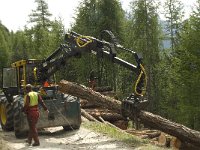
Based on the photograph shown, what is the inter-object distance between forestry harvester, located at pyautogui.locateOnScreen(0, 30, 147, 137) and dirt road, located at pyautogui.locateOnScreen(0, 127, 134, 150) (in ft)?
1.38

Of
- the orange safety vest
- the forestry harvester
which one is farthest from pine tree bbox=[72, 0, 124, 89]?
the orange safety vest

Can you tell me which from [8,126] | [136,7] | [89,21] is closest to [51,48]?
[89,21]

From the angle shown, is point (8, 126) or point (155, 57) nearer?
point (8, 126)

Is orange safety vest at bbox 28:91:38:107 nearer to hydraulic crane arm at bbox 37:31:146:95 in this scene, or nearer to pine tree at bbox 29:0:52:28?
hydraulic crane arm at bbox 37:31:146:95

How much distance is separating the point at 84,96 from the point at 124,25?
19325 millimetres

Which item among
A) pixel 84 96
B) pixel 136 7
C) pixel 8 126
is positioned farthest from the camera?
pixel 136 7

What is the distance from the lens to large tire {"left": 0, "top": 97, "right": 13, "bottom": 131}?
16.0 metres

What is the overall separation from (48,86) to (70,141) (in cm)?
275

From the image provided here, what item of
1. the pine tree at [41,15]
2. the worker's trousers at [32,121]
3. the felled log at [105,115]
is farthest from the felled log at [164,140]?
the pine tree at [41,15]

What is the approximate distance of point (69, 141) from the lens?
1475cm

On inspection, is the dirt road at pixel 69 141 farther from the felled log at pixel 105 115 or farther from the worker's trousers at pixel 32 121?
the felled log at pixel 105 115

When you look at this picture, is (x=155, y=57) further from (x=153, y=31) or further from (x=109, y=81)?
(x=109, y=81)

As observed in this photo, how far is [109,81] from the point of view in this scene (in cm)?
3994

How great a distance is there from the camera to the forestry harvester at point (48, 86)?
14422mm
